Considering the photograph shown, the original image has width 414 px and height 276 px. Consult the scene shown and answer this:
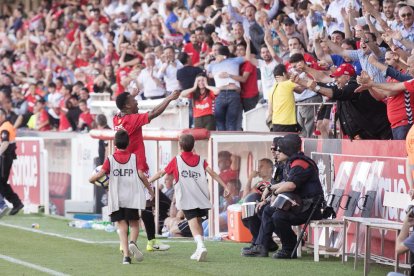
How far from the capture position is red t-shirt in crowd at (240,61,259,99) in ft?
67.7

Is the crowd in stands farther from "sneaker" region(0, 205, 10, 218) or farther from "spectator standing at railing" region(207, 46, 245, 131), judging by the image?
"sneaker" region(0, 205, 10, 218)

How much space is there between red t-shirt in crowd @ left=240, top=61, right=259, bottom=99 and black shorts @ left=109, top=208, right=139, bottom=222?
6.89 m

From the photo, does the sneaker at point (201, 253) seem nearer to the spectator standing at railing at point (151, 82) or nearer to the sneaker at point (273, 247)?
the sneaker at point (273, 247)

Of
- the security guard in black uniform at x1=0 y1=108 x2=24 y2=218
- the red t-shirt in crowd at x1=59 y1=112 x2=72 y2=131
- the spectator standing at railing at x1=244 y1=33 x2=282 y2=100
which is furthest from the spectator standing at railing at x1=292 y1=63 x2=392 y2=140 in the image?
the red t-shirt in crowd at x1=59 y1=112 x2=72 y2=131

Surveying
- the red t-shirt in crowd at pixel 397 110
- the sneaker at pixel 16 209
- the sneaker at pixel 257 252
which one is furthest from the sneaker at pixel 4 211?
the red t-shirt in crowd at pixel 397 110

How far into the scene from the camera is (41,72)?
1281 inches

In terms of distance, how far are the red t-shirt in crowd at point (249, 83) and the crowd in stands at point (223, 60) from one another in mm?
17

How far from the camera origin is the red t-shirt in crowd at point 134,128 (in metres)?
14.9

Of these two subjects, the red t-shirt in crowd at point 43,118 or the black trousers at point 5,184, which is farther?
the red t-shirt in crowd at point 43,118

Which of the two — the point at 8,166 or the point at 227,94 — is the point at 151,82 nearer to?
the point at 8,166

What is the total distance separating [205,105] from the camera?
20531 mm

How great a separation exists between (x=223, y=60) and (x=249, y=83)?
0.61 m

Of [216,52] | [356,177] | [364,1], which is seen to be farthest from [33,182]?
[356,177]

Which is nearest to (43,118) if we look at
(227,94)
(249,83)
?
(249,83)
